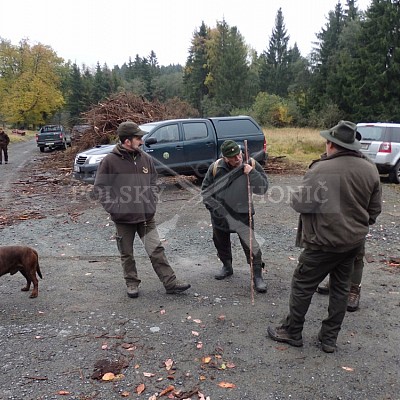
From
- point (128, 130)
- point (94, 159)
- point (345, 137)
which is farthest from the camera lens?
point (94, 159)

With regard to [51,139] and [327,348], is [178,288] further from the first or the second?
[51,139]

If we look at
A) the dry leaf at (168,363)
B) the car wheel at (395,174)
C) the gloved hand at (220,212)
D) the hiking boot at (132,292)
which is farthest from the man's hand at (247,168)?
the car wheel at (395,174)

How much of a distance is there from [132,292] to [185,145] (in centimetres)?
694

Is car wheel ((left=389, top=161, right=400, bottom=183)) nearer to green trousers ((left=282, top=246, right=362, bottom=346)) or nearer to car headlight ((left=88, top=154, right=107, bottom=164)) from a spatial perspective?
car headlight ((left=88, top=154, right=107, bottom=164))

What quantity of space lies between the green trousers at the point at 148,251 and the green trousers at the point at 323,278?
161 centimetres

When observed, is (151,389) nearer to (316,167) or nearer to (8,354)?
(8,354)

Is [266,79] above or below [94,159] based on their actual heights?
above

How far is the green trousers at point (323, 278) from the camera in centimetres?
324

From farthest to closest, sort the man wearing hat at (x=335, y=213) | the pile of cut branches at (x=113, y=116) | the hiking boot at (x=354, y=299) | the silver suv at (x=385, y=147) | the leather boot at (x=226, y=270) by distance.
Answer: the pile of cut branches at (x=113, y=116) → the silver suv at (x=385, y=147) → the leather boot at (x=226, y=270) → the hiking boot at (x=354, y=299) → the man wearing hat at (x=335, y=213)

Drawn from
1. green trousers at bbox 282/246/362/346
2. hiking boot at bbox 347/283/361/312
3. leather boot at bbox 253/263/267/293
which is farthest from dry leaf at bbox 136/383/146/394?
hiking boot at bbox 347/283/361/312

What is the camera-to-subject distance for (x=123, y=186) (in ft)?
14.3

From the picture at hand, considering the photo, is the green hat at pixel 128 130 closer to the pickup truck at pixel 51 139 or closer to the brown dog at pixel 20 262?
the brown dog at pixel 20 262

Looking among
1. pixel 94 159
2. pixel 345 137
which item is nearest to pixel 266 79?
pixel 94 159

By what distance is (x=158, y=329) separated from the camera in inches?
150
